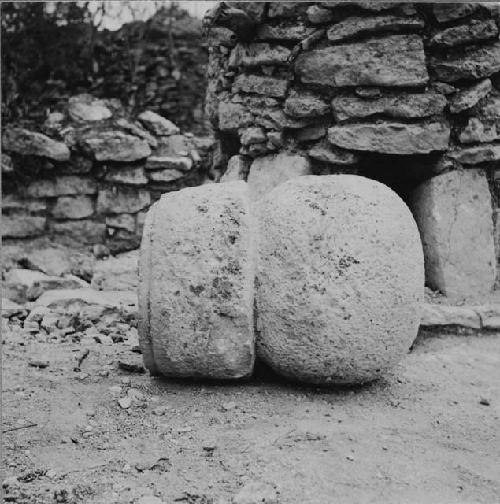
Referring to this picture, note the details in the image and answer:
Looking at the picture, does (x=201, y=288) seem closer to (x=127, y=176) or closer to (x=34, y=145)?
(x=127, y=176)

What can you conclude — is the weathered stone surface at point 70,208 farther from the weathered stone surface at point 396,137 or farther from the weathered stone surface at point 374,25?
the weathered stone surface at point 374,25

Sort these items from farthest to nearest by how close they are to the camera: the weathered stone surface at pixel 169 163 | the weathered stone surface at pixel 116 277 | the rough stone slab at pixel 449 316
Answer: the weathered stone surface at pixel 169 163 → the weathered stone surface at pixel 116 277 → the rough stone slab at pixel 449 316

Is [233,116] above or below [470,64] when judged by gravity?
below

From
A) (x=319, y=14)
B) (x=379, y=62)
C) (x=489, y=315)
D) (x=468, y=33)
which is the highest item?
(x=319, y=14)

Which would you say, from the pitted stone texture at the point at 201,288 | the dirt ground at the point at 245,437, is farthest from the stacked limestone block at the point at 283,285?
the dirt ground at the point at 245,437

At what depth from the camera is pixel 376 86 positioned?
4.23 meters

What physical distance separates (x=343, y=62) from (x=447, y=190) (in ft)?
3.76

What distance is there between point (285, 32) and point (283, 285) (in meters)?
2.40

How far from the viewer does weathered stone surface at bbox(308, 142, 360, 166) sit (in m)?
4.38

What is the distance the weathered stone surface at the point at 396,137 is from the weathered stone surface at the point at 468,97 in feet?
0.49

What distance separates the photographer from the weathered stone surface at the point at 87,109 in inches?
272

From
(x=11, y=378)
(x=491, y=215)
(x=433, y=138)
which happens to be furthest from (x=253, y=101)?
(x=11, y=378)

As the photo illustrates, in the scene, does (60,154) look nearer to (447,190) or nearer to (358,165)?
(358,165)

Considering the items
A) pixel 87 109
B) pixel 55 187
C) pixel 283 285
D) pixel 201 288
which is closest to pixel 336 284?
pixel 283 285
